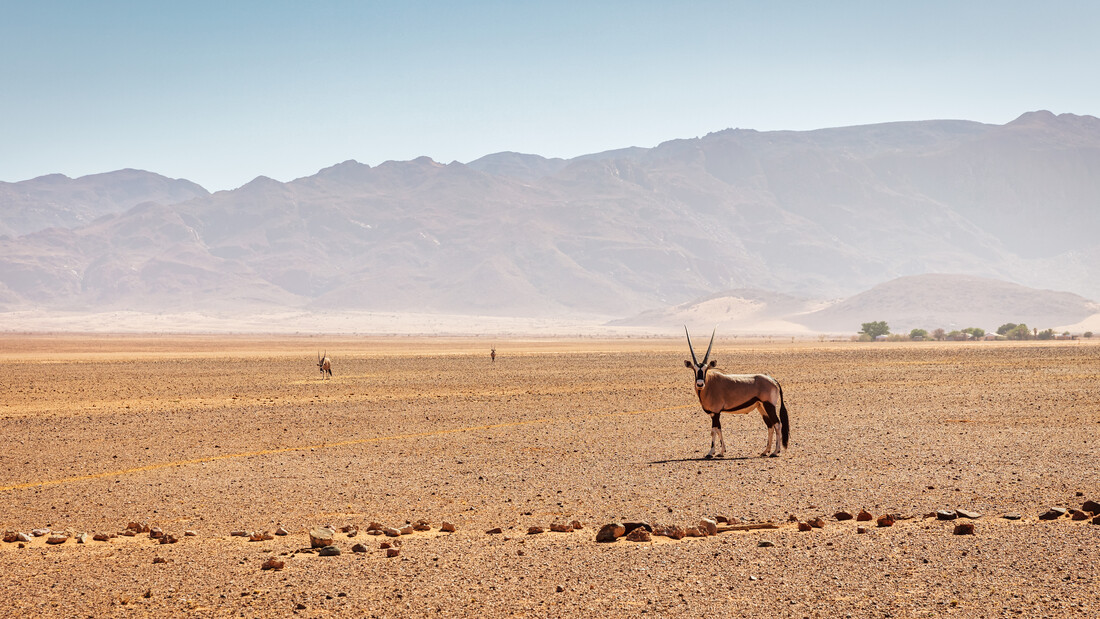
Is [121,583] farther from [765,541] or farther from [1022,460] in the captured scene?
[1022,460]

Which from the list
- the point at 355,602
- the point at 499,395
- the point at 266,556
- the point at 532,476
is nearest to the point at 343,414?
the point at 499,395

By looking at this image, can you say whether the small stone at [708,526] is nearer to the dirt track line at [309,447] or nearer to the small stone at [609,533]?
the small stone at [609,533]

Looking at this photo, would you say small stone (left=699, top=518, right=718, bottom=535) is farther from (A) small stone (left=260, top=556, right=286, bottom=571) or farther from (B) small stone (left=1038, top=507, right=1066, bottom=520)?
(A) small stone (left=260, top=556, right=286, bottom=571)

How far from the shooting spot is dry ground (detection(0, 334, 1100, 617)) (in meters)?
8.36

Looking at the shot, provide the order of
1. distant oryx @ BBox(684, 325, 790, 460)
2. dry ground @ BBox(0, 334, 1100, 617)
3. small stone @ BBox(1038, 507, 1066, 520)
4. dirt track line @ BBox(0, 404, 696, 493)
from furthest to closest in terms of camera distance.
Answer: distant oryx @ BBox(684, 325, 790, 460) → dirt track line @ BBox(0, 404, 696, 493) → small stone @ BBox(1038, 507, 1066, 520) → dry ground @ BBox(0, 334, 1100, 617)

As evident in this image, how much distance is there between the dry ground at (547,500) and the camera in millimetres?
8359

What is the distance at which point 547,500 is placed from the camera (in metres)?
12.9

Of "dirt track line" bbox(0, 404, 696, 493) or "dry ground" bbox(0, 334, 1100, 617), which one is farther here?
"dirt track line" bbox(0, 404, 696, 493)

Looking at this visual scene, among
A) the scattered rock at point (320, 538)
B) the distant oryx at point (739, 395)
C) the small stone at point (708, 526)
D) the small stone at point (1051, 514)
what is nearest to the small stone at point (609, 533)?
the small stone at point (708, 526)

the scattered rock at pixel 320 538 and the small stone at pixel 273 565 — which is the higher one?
the scattered rock at pixel 320 538

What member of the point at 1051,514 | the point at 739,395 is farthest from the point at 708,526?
the point at 739,395

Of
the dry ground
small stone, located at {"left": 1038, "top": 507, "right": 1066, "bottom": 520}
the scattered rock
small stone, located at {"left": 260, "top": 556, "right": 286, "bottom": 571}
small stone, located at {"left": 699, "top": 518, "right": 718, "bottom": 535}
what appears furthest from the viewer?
small stone, located at {"left": 1038, "top": 507, "right": 1066, "bottom": 520}

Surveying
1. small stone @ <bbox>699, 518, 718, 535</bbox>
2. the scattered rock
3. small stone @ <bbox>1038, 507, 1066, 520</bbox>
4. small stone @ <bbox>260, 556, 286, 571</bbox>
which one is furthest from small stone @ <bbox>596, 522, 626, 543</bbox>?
small stone @ <bbox>1038, 507, 1066, 520</bbox>

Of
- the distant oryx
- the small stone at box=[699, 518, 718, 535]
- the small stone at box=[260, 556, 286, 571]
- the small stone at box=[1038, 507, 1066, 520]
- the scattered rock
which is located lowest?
the small stone at box=[260, 556, 286, 571]
